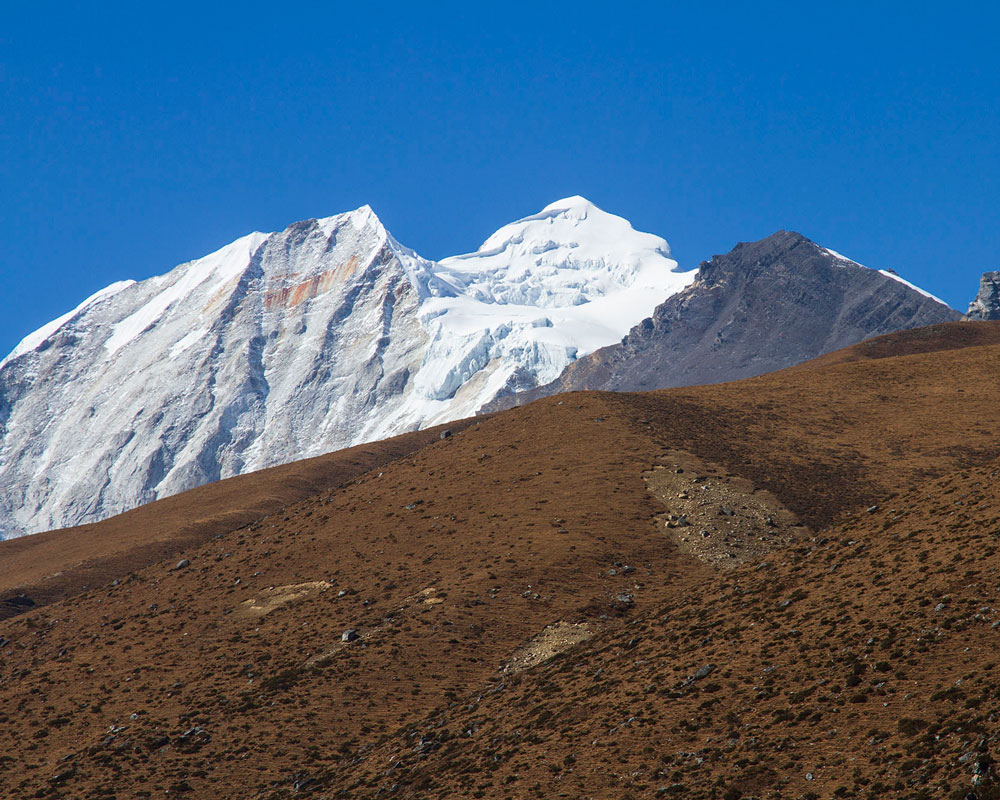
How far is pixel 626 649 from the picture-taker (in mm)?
39656

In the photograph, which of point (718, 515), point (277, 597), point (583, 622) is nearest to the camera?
point (583, 622)

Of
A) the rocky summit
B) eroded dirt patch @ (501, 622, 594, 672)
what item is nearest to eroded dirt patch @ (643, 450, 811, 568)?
the rocky summit

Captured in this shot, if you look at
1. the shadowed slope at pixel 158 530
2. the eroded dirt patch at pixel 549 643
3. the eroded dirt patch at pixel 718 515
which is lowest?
the eroded dirt patch at pixel 549 643

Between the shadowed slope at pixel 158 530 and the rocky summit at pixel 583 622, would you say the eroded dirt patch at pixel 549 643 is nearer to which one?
the rocky summit at pixel 583 622

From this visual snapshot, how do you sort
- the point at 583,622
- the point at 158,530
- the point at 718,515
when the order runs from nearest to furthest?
the point at 583,622 → the point at 718,515 → the point at 158,530

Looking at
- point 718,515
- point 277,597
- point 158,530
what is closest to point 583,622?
point 718,515

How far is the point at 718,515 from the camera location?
59.6 meters

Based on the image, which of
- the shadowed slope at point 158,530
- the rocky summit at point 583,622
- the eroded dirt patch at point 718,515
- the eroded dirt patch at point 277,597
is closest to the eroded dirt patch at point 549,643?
the rocky summit at point 583,622

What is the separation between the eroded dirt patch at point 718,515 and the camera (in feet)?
184

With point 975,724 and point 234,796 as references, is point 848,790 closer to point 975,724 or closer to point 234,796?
point 975,724

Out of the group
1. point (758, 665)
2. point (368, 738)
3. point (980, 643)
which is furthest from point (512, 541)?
point (980, 643)

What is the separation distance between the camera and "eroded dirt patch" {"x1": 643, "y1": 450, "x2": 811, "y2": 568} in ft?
184

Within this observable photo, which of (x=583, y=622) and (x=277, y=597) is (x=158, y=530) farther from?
(x=583, y=622)

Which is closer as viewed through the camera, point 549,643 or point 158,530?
point 549,643
